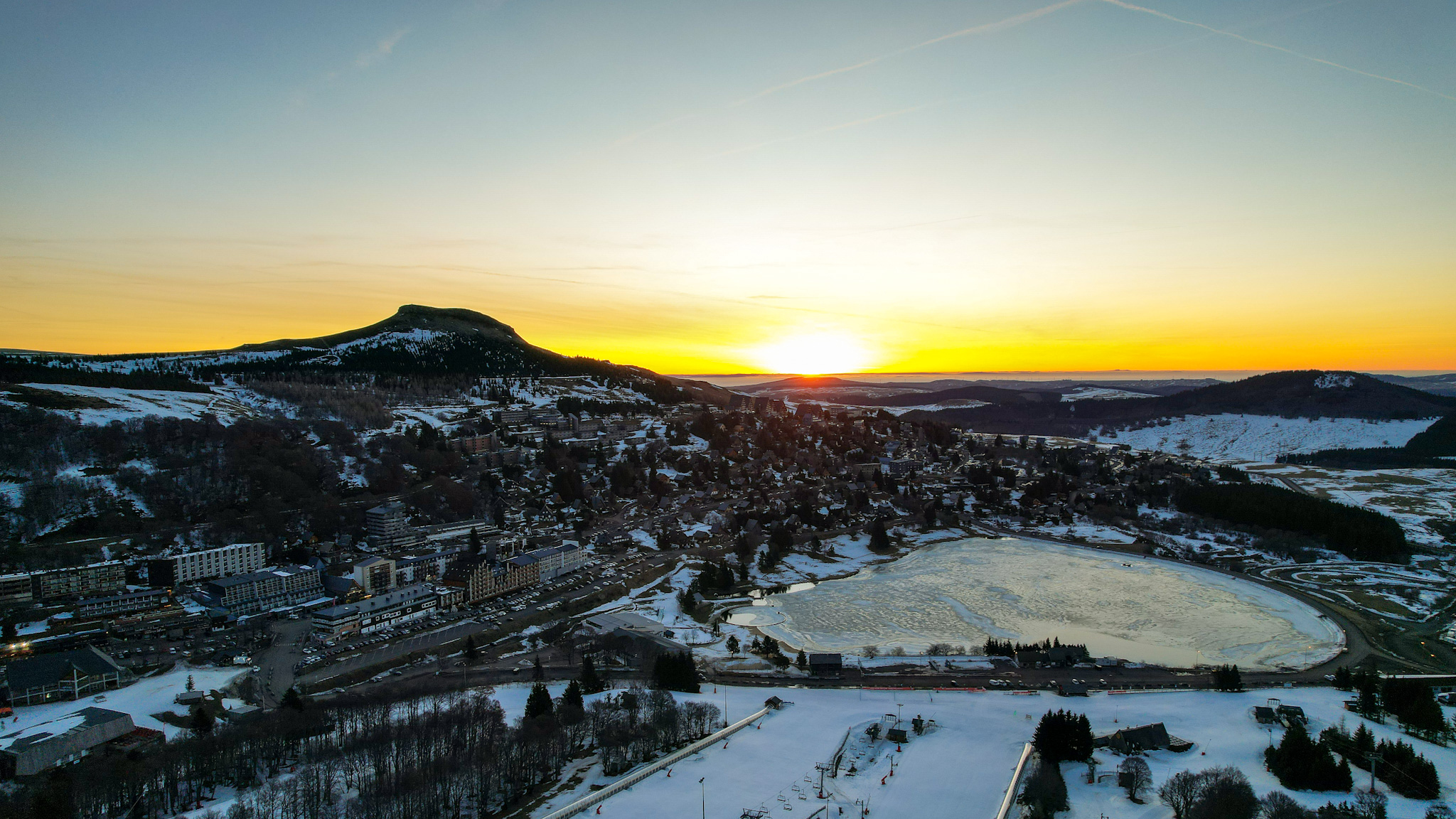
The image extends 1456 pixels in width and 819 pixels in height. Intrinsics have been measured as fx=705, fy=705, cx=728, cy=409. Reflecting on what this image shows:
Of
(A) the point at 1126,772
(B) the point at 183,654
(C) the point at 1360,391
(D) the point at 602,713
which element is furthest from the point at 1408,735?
(C) the point at 1360,391

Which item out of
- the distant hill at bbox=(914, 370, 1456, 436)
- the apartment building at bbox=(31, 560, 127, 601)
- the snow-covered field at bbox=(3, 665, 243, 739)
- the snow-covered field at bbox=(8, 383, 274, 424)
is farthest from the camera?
the distant hill at bbox=(914, 370, 1456, 436)

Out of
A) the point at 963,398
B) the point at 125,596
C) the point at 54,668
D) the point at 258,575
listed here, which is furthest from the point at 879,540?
the point at 963,398

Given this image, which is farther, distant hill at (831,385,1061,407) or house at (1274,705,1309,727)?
distant hill at (831,385,1061,407)

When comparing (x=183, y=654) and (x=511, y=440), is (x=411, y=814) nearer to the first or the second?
(x=183, y=654)

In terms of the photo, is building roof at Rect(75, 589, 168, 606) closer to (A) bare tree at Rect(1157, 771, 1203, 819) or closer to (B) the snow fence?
(B) the snow fence

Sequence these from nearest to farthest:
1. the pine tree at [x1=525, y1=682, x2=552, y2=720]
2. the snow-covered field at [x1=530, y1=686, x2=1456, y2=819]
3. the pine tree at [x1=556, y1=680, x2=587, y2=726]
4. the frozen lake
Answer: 1. the snow-covered field at [x1=530, y1=686, x2=1456, y2=819]
2. the pine tree at [x1=556, y1=680, x2=587, y2=726]
3. the pine tree at [x1=525, y1=682, x2=552, y2=720]
4. the frozen lake

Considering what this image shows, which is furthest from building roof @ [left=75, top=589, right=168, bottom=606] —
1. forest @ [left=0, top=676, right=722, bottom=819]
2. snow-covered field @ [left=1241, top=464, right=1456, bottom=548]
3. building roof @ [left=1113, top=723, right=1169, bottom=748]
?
snow-covered field @ [left=1241, top=464, right=1456, bottom=548]

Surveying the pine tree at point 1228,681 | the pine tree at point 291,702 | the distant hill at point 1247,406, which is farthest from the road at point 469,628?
the distant hill at point 1247,406
